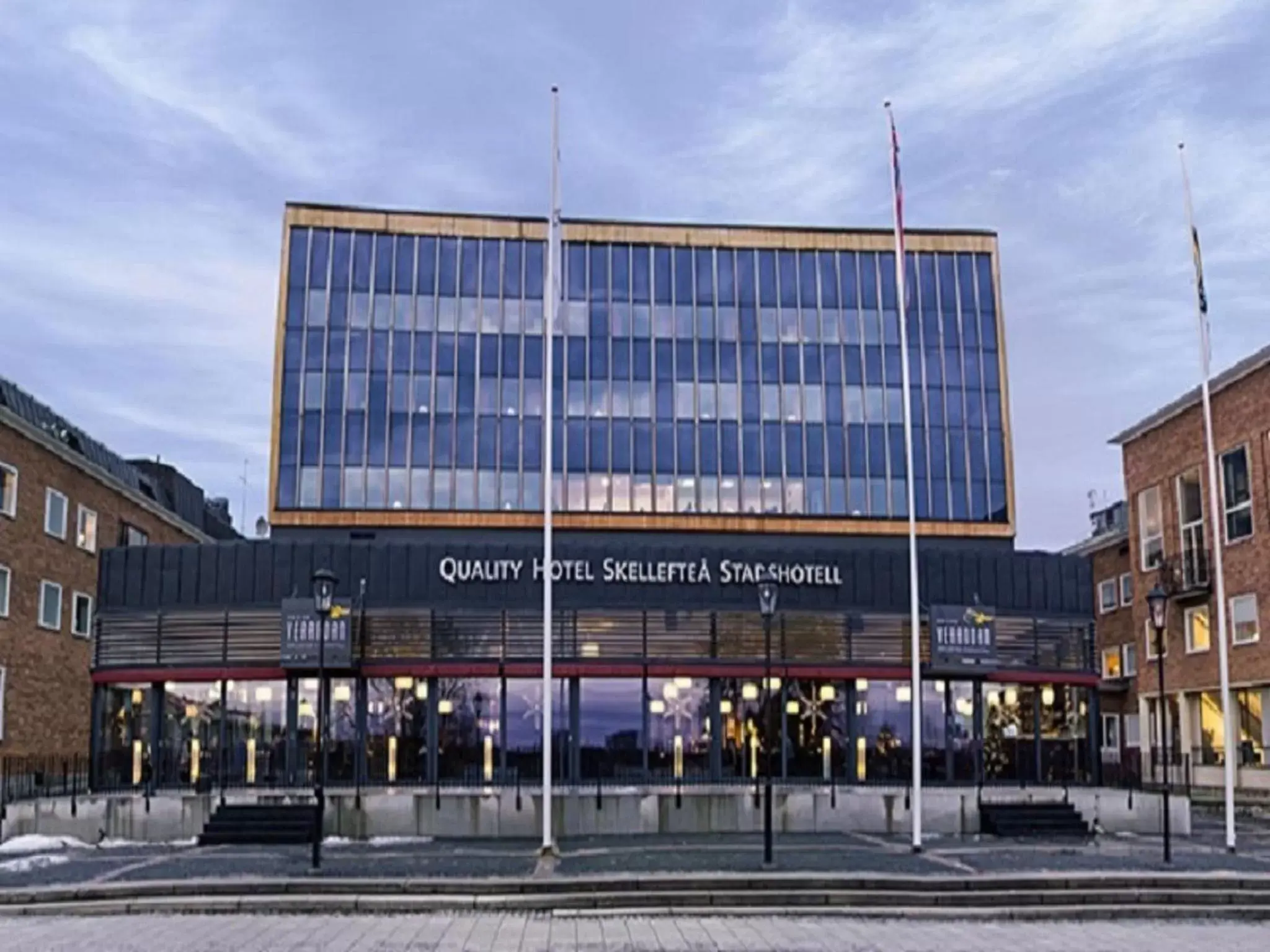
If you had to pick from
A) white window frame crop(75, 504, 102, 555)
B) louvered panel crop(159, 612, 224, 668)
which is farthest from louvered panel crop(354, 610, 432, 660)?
white window frame crop(75, 504, 102, 555)

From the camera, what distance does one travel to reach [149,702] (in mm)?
34188

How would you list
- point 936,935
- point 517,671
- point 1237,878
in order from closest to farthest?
point 936,935, point 1237,878, point 517,671

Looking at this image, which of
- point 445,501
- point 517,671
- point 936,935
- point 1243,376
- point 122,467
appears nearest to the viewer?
point 936,935

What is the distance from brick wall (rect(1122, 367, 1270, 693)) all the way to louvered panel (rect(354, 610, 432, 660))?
21.5 metres

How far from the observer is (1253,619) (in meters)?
41.6

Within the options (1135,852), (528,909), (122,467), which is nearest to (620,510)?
(122,467)

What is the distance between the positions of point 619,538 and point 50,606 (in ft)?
74.3

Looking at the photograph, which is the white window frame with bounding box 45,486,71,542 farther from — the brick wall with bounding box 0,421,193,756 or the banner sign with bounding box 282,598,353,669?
the banner sign with bounding box 282,598,353,669

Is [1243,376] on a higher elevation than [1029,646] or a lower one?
higher

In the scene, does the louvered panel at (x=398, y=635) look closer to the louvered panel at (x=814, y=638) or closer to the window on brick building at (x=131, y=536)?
the louvered panel at (x=814, y=638)

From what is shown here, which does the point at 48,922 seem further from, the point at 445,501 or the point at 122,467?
the point at 445,501

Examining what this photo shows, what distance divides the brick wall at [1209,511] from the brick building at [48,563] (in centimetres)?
3155

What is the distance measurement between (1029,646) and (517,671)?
1310 cm

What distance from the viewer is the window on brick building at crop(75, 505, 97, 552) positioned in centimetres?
3956
